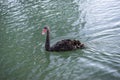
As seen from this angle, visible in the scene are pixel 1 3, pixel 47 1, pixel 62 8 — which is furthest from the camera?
pixel 1 3

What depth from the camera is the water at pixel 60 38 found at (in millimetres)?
10188

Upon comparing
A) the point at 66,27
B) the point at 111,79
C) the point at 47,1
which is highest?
the point at 47,1

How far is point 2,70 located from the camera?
11.0 m

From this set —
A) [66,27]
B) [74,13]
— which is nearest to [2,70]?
[66,27]

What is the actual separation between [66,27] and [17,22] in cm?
340

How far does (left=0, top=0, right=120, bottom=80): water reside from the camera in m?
10.2

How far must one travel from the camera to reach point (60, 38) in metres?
13.6

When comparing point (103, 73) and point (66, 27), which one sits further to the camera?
point (66, 27)

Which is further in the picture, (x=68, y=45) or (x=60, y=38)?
(x=60, y=38)

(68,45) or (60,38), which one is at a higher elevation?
(60,38)

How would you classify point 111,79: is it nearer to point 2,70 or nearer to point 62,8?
point 2,70

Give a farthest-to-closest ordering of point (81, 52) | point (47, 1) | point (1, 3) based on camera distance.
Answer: point (1, 3), point (47, 1), point (81, 52)

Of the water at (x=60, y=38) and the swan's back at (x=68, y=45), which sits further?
the swan's back at (x=68, y=45)

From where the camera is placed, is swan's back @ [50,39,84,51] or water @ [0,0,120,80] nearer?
water @ [0,0,120,80]
